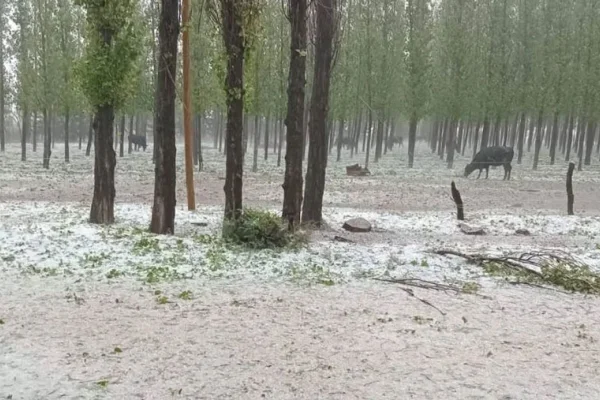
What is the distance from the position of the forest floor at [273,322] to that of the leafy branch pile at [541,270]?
0.76 feet

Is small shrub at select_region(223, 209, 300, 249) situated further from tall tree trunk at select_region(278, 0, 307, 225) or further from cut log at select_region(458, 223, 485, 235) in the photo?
cut log at select_region(458, 223, 485, 235)

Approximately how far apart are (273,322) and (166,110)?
19.4 ft

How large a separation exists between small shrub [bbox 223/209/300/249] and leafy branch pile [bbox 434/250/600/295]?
2.76 meters

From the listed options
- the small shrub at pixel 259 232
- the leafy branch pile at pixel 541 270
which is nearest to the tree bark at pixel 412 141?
the leafy branch pile at pixel 541 270

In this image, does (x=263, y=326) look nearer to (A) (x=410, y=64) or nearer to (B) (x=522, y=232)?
(B) (x=522, y=232)

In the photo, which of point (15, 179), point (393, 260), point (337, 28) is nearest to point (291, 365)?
point (393, 260)

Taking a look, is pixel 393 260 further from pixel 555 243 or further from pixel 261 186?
pixel 261 186

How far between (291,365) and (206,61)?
25291 mm

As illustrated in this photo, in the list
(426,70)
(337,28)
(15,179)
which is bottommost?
(15,179)

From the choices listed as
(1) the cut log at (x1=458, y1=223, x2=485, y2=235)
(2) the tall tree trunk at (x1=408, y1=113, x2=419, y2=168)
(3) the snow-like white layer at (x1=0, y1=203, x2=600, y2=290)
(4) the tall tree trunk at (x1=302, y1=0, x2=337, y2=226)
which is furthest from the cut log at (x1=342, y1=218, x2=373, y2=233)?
(2) the tall tree trunk at (x1=408, y1=113, x2=419, y2=168)

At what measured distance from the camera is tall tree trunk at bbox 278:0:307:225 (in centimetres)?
1015

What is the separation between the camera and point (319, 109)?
40.8 ft

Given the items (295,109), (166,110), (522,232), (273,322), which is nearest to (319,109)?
(295,109)

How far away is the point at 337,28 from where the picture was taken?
1253 centimetres
